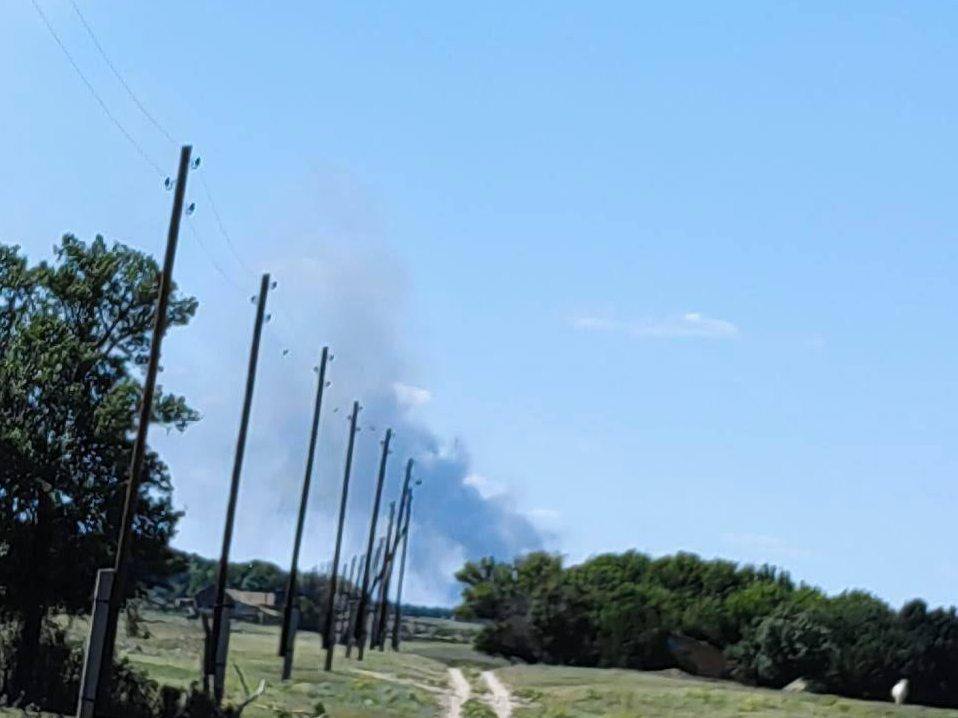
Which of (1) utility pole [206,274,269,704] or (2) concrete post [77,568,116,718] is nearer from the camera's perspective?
(2) concrete post [77,568,116,718]

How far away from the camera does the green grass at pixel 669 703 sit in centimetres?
5909

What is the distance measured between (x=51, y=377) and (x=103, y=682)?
36.7 ft

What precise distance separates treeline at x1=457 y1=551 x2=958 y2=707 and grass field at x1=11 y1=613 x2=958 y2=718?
7606mm

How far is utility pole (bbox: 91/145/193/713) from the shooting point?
122ft

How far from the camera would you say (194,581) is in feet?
603

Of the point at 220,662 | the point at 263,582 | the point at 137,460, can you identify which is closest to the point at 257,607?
the point at 263,582

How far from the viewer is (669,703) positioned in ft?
205

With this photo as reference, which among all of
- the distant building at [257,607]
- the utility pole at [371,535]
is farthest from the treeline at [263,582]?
the utility pole at [371,535]

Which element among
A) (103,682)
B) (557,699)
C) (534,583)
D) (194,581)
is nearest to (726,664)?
(534,583)

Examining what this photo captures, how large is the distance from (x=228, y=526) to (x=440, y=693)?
20.6 meters

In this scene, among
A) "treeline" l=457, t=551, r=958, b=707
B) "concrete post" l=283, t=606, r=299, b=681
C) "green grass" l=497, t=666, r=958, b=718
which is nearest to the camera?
"green grass" l=497, t=666, r=958, b=718

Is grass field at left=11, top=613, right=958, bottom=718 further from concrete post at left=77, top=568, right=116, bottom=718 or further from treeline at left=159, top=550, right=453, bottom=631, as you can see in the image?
treeline at left=159, top=550, right=453, bottom=631

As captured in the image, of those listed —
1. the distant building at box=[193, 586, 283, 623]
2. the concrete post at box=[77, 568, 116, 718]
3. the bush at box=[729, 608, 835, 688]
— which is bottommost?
the concrete post at box=[77, 568, 116, 718]

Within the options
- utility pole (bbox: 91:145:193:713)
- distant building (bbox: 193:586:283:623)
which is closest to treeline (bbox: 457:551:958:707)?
distant building (bbox: 193:586:283:623)
